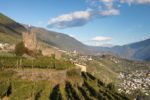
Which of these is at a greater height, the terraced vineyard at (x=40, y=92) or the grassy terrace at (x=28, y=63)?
the grassy terrace at (x=28, y=63)

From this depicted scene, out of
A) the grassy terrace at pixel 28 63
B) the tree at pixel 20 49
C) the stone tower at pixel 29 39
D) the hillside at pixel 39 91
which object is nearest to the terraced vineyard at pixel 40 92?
the hillside at pixel 39 91

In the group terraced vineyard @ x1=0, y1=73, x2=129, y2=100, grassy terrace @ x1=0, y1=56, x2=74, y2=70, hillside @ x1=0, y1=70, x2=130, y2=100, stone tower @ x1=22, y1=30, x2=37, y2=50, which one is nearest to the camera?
terraced vineyard @ x1=0, y1=73, x2=129, y2=100

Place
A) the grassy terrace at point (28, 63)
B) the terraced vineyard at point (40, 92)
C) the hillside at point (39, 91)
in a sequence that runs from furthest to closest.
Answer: the grassy terrace at point (28, 63) < the hillside at point (39, 91) < the terraced vineyard at point (40, 92)

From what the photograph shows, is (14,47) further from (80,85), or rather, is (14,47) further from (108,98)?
(108,98)

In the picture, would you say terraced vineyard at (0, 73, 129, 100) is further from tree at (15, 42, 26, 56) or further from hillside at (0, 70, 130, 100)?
tree at (15, 42, 26, 56)

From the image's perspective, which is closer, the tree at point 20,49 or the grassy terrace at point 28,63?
the grassy terrace at point 28,63

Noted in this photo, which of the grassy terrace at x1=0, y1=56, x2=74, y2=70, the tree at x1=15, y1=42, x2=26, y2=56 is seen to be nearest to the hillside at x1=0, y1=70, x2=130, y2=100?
the grassy terrace at x1=0, y1=56, x2=74, y2=70

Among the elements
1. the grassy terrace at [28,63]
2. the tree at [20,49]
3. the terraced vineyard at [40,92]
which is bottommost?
the terraced vineyard at [40,92]

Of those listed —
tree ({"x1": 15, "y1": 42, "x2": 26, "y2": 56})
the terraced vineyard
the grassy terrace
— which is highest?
tree ({"x1": 15, "y1": 42, "x2": 26, "y2": 56})

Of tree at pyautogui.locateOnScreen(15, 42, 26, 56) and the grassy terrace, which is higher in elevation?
tree at pyautogui.locateOnScreen(15, 42, 26, 56)

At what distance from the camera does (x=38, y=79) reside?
265 ft

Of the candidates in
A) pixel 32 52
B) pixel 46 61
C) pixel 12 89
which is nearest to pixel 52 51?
pixel 32 52

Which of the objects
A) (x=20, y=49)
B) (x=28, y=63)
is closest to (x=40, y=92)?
(x=28, y=63)

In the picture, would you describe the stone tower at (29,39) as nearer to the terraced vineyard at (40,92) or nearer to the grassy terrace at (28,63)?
the grassy terrace at (28,63)
